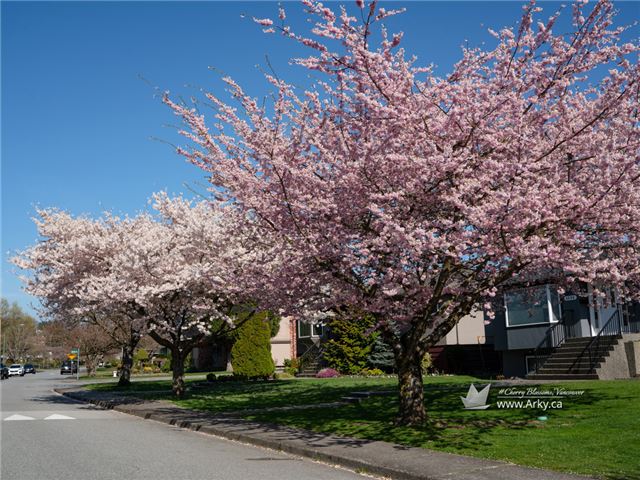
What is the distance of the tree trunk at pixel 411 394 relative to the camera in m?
12.5

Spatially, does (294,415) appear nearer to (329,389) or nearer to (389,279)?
(389,279)

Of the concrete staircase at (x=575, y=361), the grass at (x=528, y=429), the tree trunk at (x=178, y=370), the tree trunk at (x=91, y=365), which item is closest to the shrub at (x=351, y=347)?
the tree trunk at (x=178, y=370)

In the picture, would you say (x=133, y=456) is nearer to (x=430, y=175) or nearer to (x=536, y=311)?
(x=430, y=175)

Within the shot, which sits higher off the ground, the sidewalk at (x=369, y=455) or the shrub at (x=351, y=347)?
the shrub at (x=351, y=347)

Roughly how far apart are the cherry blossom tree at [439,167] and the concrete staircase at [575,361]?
8.49 metres

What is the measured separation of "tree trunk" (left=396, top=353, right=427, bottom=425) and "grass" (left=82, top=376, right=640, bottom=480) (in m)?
0.26

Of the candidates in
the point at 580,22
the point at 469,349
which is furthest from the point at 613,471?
the point at 469,349

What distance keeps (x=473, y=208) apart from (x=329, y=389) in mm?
15859

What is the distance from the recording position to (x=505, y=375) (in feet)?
87.1

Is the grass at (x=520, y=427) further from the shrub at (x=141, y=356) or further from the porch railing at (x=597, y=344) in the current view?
the shrub at (x=141, y=356)

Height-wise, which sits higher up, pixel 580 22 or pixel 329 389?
pixel 580 22

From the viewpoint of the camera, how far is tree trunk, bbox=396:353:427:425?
1253cm

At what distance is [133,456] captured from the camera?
34.6 ft

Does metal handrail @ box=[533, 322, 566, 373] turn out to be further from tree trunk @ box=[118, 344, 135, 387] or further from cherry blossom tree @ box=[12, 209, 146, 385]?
tree trunk @ box=[118, 344, 135, 387]
